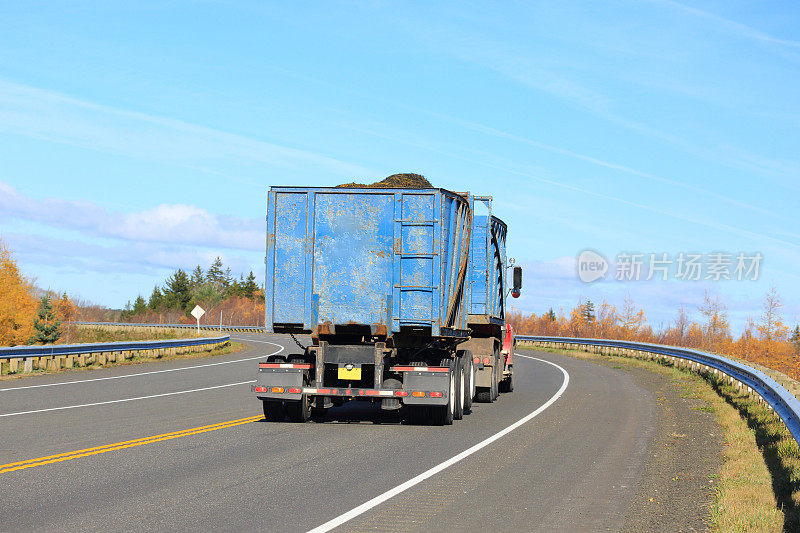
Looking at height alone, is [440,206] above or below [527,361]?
above

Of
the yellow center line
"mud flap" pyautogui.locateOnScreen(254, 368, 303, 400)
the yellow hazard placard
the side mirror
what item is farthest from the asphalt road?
the side mirror

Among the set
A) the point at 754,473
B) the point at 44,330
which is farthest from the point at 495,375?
the point at 44,330

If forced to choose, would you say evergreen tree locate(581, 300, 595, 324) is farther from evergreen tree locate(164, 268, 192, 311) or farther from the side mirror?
the side mirror

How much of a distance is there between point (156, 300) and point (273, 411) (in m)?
131

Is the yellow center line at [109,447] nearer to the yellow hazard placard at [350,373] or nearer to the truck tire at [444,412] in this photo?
the yellow hazard placard at [350,373]

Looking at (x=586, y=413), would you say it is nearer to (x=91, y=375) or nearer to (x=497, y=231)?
(x=497, y=231)

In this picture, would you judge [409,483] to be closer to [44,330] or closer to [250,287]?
[44,330]

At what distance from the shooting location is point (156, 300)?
139500mm

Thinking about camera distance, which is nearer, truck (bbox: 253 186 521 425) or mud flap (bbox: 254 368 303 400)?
truck (bbox: 253 186 521 425)

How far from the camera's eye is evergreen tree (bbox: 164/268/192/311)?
131500 millimetres

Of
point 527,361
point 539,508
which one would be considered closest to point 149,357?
point 527,361

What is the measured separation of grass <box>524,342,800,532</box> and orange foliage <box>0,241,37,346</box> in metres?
75.7

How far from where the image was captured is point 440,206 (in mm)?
13961

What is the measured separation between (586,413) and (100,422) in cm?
941
